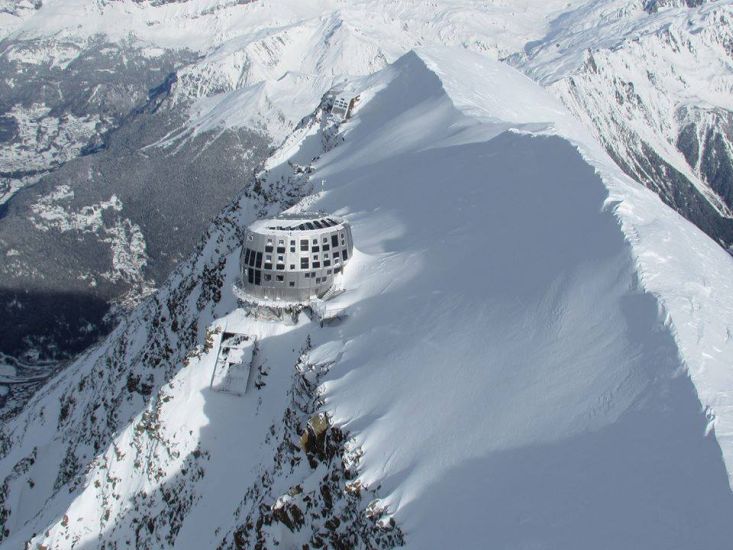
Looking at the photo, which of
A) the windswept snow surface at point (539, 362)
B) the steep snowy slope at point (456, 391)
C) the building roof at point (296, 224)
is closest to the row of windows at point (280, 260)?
the building roof at point (296, 224)

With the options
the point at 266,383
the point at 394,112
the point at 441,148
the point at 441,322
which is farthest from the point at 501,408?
the point at 394,112

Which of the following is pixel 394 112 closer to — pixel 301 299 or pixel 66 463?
pixel 301 299

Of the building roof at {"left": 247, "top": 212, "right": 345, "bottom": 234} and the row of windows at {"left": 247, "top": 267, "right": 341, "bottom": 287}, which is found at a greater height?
the building roof at {"left": 247, "top": 212, "right": 345, "bottom": 234}

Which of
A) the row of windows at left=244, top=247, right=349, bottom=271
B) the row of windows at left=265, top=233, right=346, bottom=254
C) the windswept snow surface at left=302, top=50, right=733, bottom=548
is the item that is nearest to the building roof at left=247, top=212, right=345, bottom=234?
the row of windows at left=265, top=233, right=346, bottom=254

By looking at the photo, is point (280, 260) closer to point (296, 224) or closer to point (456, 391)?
point (296, 224)

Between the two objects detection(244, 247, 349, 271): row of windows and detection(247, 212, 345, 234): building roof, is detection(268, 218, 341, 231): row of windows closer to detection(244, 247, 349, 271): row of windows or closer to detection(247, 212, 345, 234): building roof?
detection(247, 212, 345, 234): building roof

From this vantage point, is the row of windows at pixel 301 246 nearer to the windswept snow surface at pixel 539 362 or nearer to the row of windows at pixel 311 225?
the row of windows at pixel 311 225
